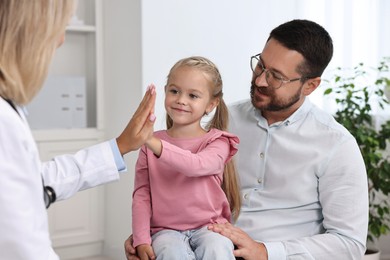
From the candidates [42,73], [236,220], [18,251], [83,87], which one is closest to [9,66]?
[42,73]

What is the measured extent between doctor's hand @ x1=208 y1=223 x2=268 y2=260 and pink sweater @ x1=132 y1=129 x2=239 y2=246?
0.04 meters

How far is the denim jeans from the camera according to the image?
5.92 feet

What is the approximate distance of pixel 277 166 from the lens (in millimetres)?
2188

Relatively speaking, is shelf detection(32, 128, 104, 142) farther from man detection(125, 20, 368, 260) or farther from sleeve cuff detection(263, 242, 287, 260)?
sleeve cuff detection(263, 242, 287, 260)

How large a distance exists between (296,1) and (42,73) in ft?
10.3

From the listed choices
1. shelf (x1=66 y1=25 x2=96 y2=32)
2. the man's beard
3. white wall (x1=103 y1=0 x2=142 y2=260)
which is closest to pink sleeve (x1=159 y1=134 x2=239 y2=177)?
the man's beard

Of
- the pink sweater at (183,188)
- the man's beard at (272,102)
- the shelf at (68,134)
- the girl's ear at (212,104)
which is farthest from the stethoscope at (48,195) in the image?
the shelf at (68,134)

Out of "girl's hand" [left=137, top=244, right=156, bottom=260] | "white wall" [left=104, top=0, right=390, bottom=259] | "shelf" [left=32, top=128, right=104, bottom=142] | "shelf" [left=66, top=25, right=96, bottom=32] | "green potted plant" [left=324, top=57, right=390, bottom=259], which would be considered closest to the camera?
"girl's hand" [left=137, top=244, right=156, bottom=260]

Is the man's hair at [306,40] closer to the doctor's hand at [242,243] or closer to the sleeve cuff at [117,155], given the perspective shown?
the doctor's hand at [242,243]

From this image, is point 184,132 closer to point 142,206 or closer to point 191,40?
point 142,206

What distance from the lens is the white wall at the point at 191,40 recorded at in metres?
3.61

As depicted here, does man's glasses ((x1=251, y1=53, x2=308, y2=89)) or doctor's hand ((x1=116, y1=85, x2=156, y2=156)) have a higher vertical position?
man's glasses ((x1=251, y1=53, x2=308, y2=89))

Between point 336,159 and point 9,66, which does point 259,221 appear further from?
point 9,66

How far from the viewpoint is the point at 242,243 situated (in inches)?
76.7
